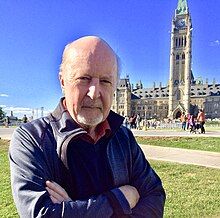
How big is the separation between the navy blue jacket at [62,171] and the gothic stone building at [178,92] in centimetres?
11043

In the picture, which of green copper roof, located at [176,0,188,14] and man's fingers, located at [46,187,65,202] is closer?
man's fingers, located at [46,187,65,202]

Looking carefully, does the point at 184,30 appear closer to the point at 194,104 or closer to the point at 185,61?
the point at 185,61

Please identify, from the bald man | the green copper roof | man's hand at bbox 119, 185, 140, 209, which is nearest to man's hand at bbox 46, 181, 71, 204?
the bald man

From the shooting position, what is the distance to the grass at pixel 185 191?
4.81 m

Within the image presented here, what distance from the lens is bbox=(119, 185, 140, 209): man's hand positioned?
74.5 inches

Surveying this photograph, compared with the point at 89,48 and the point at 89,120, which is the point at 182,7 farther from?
the point at 89,120

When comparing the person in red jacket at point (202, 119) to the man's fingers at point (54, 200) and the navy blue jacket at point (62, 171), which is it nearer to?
the navy blue jacket at point (62, 171)

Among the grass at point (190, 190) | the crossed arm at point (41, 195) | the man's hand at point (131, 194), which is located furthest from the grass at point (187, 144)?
the crossed arm at point (41, 195)

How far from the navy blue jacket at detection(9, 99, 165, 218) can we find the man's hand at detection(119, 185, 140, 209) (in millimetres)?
30

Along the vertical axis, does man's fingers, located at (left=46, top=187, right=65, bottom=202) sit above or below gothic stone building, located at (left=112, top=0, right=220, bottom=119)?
below

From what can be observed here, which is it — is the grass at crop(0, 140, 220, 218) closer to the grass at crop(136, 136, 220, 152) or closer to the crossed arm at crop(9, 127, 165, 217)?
the crossed arm at crop(9, 127, 165, 217)

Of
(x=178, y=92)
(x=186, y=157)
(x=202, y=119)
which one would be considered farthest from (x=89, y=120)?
(x=178, y=92)

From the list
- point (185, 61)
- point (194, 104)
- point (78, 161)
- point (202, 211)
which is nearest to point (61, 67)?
point (78, 161)

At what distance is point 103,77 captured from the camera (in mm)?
1896
